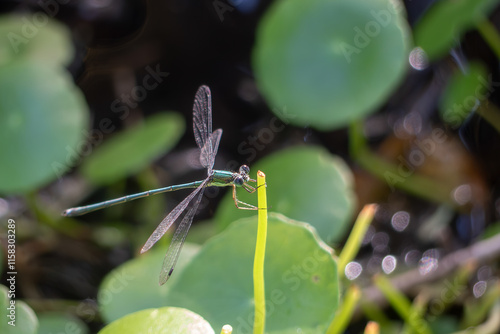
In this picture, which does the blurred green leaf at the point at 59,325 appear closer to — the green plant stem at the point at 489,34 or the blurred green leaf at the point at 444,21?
the blurred green leaf at the point at 444,21

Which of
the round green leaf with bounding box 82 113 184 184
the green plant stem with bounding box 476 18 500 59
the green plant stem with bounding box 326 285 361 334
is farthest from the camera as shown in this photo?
the green plant stem with bounding box 476 18 500 59

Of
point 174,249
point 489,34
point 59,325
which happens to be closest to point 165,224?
point 174,249

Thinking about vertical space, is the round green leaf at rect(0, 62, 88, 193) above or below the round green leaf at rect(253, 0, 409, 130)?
below

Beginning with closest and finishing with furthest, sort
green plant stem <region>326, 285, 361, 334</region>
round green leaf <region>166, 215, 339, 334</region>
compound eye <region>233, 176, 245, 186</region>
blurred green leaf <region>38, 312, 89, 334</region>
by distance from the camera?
1. round green leaf <region>166, 215, 339, 334</region>
2. green plant stem <region>326, 285, 361, 334</region>
3. compound eye <region>233, 176, 245, 186</region>
4. blurred green leaf <region>38, 312, 89, 334</region>

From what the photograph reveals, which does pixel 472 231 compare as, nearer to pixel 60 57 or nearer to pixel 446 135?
pixel 446 135

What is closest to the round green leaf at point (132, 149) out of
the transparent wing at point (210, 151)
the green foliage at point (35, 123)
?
the green foliage at point (35, 123)

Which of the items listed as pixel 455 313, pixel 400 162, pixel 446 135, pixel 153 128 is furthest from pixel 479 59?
pixel 153 128

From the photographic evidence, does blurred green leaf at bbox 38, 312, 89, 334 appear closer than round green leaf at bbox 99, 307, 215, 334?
No

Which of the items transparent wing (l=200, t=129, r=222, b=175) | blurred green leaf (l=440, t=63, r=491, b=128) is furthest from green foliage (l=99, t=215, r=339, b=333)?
blurred green leaf (l=440, t=63, r=491, b=128)

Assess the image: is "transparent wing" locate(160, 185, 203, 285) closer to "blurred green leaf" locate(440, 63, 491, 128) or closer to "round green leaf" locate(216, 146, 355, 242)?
"round green leaf" locate(216, 146, 355, 242)
